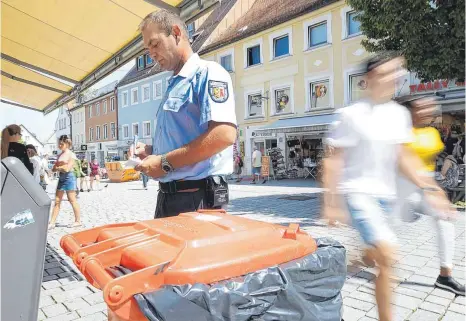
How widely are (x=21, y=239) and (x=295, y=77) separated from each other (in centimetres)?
1934

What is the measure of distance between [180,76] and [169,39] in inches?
7.8

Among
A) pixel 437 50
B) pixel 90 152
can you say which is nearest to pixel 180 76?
pixel 437 50

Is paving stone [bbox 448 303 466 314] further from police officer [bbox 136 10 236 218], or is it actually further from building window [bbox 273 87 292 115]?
building window [bbox 273 87 292 115]

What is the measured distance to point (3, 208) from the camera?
1.15 m

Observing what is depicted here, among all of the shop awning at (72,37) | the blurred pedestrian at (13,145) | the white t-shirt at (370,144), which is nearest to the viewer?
the white t-shirt at (370,144)

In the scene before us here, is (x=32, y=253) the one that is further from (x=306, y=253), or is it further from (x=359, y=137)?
(x=359, y=137)

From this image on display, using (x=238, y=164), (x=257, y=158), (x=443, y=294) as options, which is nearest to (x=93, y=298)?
(x=443, y=294)

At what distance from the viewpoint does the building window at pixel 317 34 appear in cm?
1827

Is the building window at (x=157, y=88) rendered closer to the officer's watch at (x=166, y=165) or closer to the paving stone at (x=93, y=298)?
the paving stone at (x=93, y=298)

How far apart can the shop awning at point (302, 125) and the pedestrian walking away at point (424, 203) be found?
12.4 m

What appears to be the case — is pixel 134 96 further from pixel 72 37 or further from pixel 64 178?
pixel 72 37

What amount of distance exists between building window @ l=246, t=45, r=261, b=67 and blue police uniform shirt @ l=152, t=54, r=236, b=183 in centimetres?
2035

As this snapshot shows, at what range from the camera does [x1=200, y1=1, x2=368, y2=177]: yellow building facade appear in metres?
17.1

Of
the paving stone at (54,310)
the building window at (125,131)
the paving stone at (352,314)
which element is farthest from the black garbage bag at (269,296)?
the building window at (125,131)
